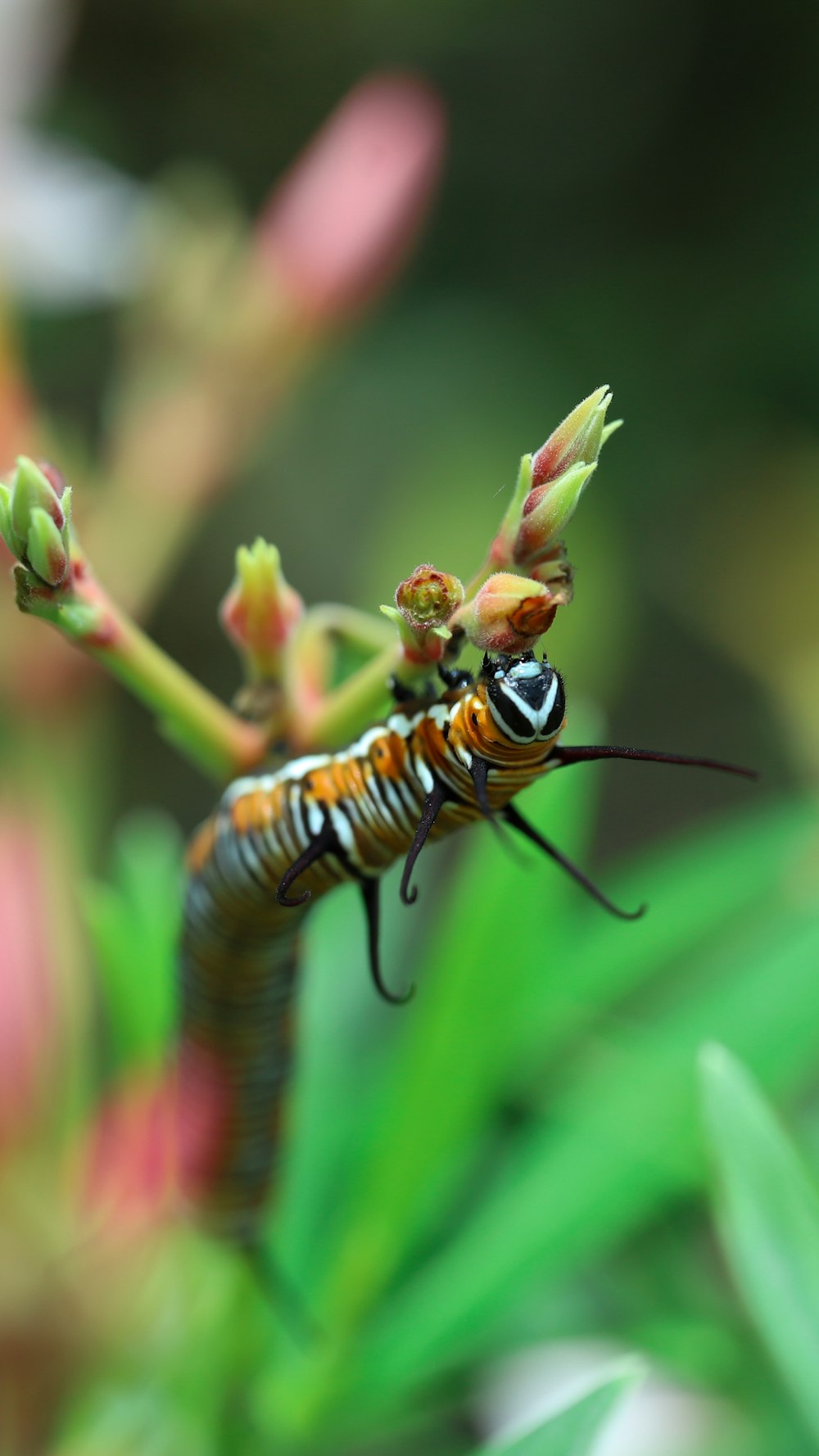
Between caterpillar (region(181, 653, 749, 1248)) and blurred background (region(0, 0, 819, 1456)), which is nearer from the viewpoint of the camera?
caterpillar (region(181, 653, 749, 1248))

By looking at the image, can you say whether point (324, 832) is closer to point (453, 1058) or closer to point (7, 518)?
point (7, 518)

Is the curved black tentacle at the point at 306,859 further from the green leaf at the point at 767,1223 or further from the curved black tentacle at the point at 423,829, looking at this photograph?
the green leaf at the point at 767,1223

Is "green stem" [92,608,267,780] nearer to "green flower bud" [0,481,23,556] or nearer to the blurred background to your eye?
"green flower bud" [0,481,23,556]

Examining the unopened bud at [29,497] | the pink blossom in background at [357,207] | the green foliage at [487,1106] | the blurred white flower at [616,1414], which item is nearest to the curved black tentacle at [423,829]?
the unopened bud at [29,497]

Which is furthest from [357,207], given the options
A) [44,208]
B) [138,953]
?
[138,953]

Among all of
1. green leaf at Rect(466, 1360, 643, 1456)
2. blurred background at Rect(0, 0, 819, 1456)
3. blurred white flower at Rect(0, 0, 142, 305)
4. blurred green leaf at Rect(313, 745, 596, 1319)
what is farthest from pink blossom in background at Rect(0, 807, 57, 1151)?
blurred white flower at Rect(0, 0, 142, 305)

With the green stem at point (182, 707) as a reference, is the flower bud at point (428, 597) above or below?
below
